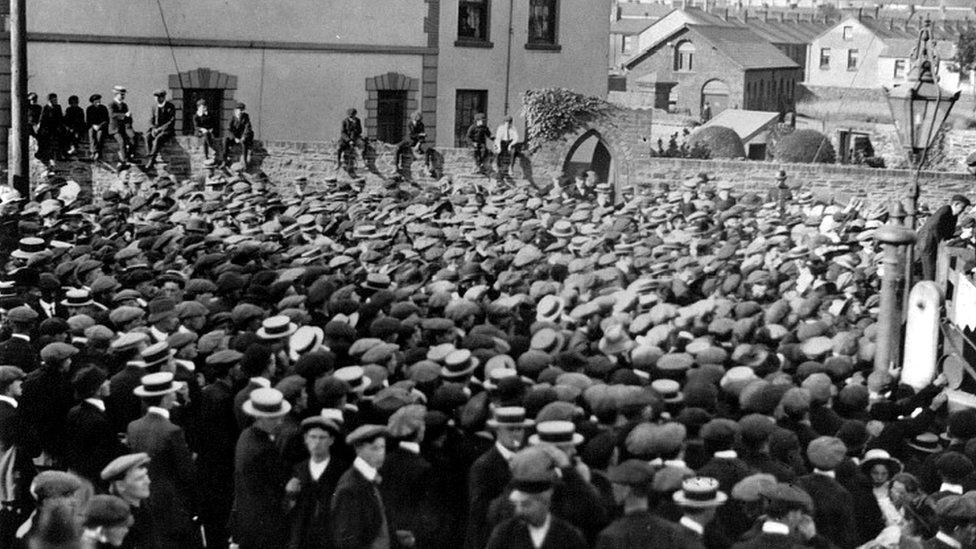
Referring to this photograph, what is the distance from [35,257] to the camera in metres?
14.5

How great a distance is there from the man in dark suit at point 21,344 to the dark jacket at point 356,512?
327 cm

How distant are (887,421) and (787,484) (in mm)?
2399

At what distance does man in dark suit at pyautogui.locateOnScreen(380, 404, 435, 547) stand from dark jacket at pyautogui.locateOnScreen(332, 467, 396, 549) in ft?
1.33

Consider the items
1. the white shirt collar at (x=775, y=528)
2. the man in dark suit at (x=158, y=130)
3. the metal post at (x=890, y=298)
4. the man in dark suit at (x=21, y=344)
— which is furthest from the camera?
the man in dark suit at (x=158, y=130)

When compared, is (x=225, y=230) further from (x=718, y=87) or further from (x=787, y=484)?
(x=718, y=87)

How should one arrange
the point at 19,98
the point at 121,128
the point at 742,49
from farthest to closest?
the point at 742,49 < the point at 121,128 < the point at 19,98

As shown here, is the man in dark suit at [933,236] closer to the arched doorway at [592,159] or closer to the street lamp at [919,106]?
the street lamp at [919,106]

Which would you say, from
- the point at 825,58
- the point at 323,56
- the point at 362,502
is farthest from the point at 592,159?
the point at 825,58

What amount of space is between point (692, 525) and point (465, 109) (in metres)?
26.1

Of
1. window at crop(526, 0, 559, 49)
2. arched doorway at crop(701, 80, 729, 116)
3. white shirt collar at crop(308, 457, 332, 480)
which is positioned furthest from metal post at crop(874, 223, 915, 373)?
arched doorway at crop(701, 80, 729, 116)

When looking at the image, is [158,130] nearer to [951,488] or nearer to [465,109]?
[465,109]

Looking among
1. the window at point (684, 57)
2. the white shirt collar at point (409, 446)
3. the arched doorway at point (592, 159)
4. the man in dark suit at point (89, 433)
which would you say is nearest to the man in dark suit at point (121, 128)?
the arched doorway at point (592, 159)

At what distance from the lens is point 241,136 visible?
26281 millimetres

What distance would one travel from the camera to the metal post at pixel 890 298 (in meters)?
11.8
